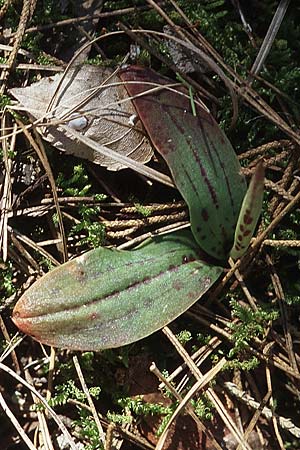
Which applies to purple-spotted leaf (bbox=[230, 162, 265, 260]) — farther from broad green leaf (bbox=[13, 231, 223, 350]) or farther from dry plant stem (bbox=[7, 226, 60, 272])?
dry plant stem (bbox=[7, 226, 60, 272])

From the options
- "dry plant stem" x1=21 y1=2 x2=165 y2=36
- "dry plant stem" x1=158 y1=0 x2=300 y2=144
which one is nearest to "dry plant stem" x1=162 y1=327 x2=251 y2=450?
"dry plant stem" x1=158 y1=0 x2=300 y2=144

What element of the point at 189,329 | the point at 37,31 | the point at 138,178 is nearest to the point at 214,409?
the point at 189,329

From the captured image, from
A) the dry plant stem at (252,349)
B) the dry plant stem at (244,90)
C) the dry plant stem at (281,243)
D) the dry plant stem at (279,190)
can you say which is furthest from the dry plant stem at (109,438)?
Result: the dry plant stem at (244,90)

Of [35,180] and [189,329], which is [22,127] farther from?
[189,329]

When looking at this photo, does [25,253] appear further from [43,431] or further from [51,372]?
[43,431]

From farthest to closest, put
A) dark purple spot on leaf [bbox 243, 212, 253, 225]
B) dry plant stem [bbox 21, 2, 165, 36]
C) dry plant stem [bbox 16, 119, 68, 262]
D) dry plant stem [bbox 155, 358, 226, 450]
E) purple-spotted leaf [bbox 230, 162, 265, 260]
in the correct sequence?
dry plant stem [bbox 21, 2, 165, 36], dry plant stem [bbox 16, 119, 68, 262], dry plant stem [bbox 155, 358, 226, 450], dark purple spot on leaf [bbox 243, 212, 253, 225], purple-spotted leaf [bbox 230, 162, 265, 260]

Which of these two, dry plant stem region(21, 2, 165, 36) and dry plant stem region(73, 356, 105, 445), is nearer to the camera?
dry plant stem region(73, 356, 105, 445)

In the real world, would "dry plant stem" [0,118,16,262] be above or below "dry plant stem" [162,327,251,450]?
above
